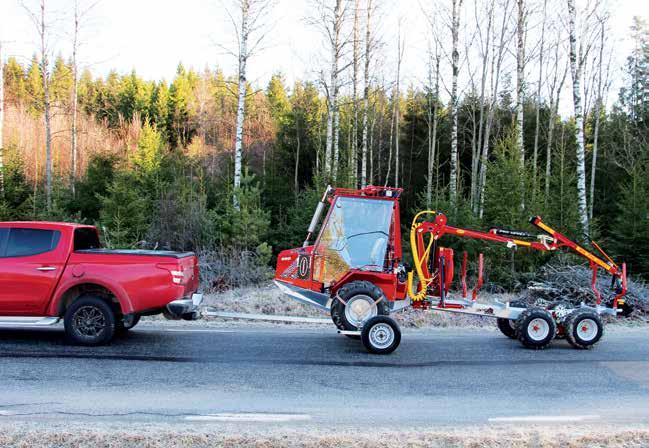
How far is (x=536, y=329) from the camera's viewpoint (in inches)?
379

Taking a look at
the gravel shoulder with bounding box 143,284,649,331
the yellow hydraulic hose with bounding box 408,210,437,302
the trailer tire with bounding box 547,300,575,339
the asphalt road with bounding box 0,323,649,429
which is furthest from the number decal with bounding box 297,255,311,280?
the trailer tire with bounding box 547,300,575,339

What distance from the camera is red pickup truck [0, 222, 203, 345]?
8844 mm

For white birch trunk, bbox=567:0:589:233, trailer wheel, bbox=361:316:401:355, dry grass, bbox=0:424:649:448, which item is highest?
white birch trunk, bbox=567:0:589:233

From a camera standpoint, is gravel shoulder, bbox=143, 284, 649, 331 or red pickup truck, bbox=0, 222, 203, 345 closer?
red pickup truck, bbox=0, 222, 203, 345

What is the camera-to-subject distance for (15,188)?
2414 cm

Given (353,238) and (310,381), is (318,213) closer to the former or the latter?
(353,238)

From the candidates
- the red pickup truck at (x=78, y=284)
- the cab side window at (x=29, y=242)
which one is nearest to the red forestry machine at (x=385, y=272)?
the red pickup truck at (x=78, y=284)

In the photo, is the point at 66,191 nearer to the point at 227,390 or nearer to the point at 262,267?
the point at 262,267

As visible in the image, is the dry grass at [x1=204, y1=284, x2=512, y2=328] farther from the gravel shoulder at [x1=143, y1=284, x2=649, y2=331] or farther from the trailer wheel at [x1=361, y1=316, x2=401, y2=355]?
the trailer wheel at [x1=361, y1=316, x2=401, y2=355]

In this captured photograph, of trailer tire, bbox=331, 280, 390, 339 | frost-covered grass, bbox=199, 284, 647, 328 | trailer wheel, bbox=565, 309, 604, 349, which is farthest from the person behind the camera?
frost-covered grass, bbox=199, 284, 647, 328

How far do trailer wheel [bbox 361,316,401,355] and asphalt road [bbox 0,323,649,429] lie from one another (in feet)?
0.63

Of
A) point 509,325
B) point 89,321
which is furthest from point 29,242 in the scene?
point 509,325

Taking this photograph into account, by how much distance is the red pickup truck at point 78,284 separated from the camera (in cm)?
884

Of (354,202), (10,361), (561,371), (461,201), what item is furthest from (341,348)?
(461,201)
